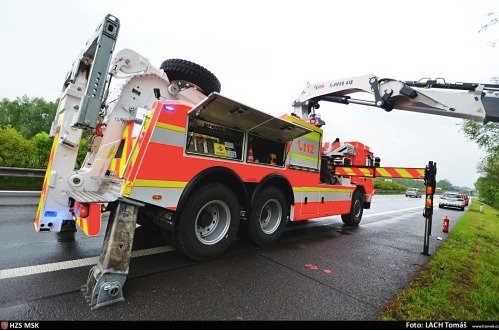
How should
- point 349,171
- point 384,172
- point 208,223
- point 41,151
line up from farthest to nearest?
point 41,151
point 349,171
point 384,172
point 208,223

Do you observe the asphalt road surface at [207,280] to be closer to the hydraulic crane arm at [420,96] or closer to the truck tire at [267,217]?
the truck tire at [267,217]

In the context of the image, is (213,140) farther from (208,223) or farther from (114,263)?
(114,263)

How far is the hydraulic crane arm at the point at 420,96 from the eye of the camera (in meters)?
5.03

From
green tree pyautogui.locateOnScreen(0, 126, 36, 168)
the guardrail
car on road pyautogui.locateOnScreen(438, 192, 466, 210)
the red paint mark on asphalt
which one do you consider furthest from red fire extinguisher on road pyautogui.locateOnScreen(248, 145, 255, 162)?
car on road pyautogui.locateOnScreen(438, 192, 466, 210)

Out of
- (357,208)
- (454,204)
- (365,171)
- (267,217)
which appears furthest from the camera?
(454,204)

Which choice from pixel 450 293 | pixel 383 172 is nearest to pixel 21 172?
pixel 383 172

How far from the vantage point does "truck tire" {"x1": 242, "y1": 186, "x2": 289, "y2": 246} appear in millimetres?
4531

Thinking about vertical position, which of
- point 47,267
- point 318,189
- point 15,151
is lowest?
point 47,267

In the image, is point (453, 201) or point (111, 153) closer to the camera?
point (111, 153)

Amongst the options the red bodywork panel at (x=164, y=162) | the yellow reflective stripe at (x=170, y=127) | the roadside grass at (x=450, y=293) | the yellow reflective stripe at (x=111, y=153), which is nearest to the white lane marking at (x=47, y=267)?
the red bodywork panel at (x=164, y=162)

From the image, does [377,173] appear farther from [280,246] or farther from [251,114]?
[251,114]

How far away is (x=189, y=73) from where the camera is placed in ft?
16.0

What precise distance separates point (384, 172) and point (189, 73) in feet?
15.7

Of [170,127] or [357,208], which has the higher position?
[170,127]
